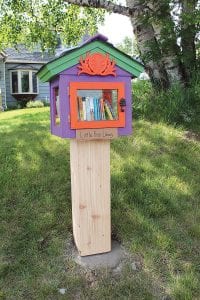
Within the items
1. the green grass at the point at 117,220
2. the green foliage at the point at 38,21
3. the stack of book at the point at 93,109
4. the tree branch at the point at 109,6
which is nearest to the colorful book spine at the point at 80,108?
the stack of book at the point at 93,109

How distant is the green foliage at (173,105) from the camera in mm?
6531

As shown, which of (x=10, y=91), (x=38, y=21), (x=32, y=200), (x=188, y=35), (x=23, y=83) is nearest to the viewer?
(x=32, y=200)

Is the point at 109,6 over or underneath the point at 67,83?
over

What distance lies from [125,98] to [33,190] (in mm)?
1656

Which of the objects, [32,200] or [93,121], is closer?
[93,121]

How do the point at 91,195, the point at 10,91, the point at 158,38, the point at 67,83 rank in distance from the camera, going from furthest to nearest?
the point at 10,91, the point at 158,38, the point at 91,195, the point at 67,83

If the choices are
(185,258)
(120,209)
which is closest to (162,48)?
(120,209)

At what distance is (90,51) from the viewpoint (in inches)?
126

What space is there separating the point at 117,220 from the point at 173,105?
3.07 m

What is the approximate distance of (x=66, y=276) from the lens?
3.32 meters

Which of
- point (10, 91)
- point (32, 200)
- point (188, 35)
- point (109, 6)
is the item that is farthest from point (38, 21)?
point (10, 91)

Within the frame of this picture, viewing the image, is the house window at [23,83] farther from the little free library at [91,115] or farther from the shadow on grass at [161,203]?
the little free library at [91,115]

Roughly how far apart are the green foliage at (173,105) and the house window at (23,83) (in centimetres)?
1558

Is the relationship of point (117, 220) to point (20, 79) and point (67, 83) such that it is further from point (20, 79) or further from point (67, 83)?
point (20, 79)
